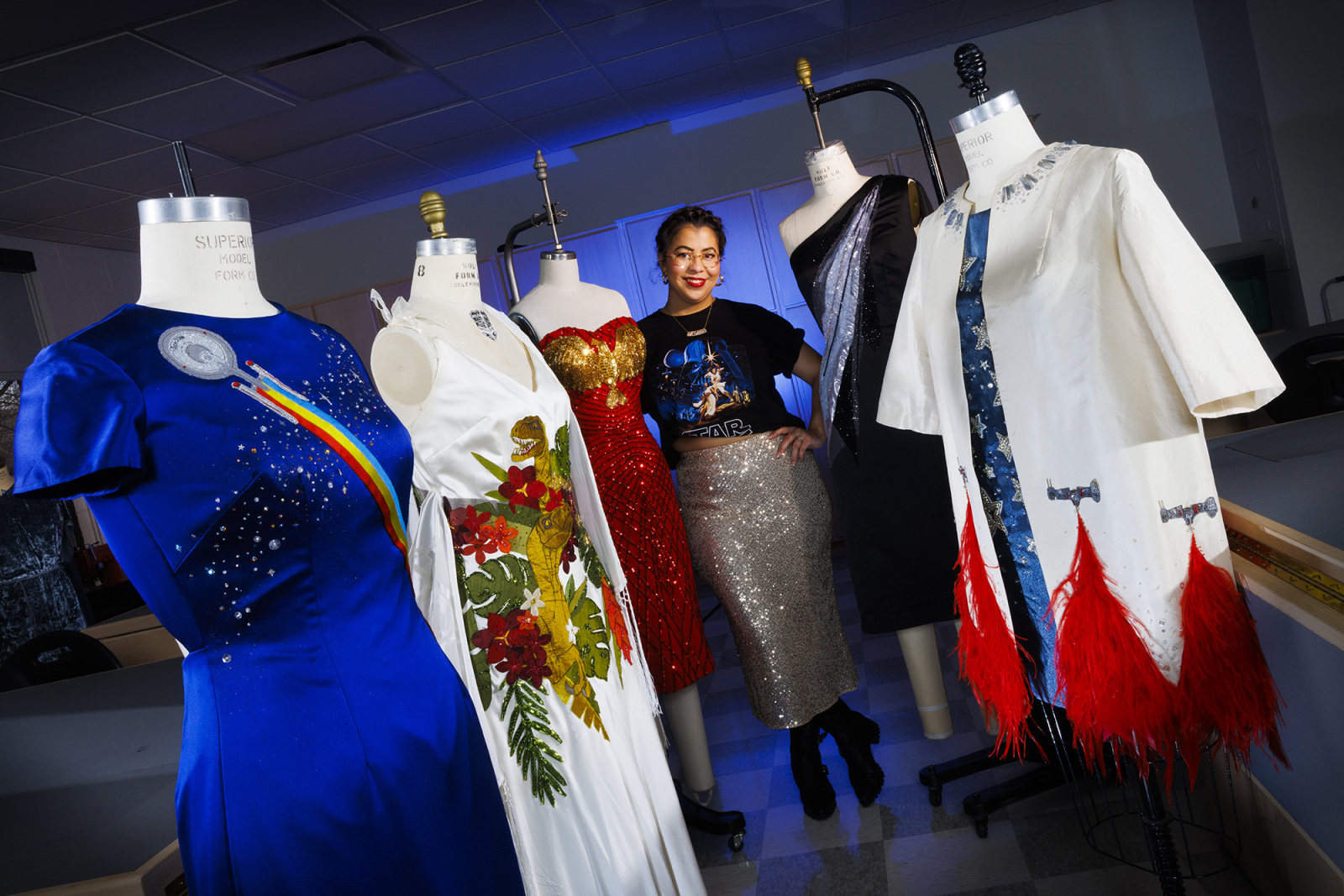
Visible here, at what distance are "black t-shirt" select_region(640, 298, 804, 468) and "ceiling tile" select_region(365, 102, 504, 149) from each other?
9.15ft

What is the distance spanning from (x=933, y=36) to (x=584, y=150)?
221 centimetres

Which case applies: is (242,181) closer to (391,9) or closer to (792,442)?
(391,9)

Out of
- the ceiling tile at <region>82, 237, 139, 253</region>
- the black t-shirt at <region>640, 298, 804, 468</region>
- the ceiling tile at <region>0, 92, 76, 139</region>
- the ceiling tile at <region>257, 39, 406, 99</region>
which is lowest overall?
the black t-shirt at <region>640, 298, 804, 468</region>

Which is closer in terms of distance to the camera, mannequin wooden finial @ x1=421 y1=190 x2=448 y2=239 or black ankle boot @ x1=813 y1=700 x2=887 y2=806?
mannequin wooden finial @ x1=421 y1=190 x2=448 y2=239

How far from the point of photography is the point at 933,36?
5.09 metres

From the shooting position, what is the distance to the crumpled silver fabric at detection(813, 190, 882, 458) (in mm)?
2117

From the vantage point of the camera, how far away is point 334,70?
374cm

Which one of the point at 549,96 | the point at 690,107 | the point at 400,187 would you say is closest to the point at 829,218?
the point at 549,96

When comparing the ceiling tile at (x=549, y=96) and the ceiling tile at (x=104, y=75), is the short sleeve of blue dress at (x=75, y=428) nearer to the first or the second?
the ceiling tile at (x=104, y=75)

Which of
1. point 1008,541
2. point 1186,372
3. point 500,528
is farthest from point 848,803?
point 1186,372

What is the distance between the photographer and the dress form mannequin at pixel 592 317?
2189 mm

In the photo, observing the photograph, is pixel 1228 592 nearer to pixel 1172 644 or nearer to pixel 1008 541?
pixel 1172 644

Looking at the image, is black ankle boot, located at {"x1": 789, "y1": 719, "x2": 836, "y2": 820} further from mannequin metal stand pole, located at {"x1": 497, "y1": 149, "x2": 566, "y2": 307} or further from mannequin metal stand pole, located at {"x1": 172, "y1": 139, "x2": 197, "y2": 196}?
mannequin metal stand pole, located at {"x1": 172, "y1": 139, "x2": 197, "y2": 196}

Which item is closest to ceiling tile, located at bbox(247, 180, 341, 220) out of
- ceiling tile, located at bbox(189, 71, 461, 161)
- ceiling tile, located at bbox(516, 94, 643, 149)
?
ceiling tile, located at bbox(189, 71, 461, 161)
